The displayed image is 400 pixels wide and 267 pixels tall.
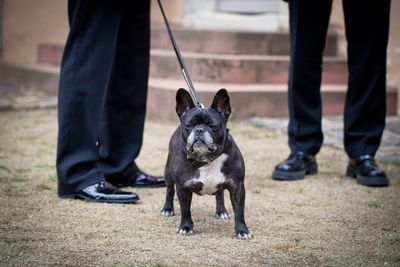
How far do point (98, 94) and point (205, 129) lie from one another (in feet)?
A: 2.73

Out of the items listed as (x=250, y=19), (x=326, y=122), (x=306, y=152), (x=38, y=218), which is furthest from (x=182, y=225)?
(x=250, y=19)

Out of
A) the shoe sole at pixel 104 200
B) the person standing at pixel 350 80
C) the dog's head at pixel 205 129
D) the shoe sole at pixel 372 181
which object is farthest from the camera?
the person standing at pixel 350 80

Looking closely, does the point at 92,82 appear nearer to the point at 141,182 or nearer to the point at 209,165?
the point at 141,182

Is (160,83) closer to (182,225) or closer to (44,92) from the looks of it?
(44,92)

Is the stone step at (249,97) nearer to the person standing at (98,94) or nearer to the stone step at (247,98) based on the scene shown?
the stone step at (247,98)

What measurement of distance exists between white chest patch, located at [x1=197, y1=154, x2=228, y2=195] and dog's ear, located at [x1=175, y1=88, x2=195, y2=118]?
0.24 metres

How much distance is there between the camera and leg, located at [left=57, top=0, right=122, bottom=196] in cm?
329

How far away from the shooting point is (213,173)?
9.43 feet

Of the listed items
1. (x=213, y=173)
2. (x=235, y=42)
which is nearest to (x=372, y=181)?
(x=213, y=173)

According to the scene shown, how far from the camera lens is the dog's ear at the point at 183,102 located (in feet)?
9.48

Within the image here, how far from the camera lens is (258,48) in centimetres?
688

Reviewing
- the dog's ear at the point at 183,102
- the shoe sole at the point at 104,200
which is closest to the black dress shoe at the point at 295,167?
the shoe sole at the point at 104,200

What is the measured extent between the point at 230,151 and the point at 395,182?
155 cm

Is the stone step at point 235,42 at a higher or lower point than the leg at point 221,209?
higher
